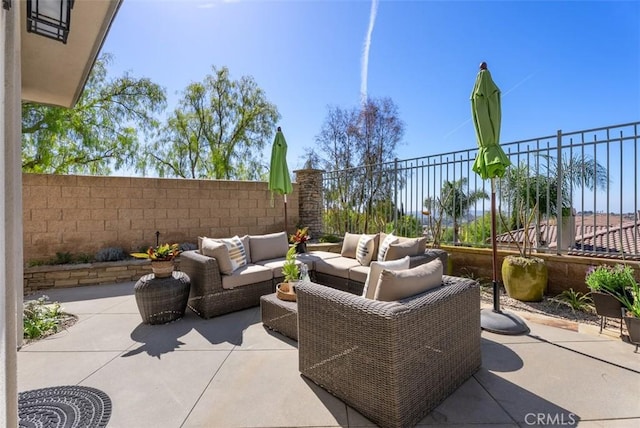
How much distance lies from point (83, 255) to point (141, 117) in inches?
250

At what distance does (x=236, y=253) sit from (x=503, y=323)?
3357 mm

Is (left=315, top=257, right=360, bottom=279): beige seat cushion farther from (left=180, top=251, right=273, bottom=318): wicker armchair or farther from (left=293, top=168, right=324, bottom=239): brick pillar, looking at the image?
(left=293, top=168, right=324, bottom=239): brick pillar

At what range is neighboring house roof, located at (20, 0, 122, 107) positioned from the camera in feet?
8.19

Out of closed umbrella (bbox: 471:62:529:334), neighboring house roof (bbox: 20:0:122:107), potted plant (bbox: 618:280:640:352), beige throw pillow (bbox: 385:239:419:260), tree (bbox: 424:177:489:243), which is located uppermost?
neighboring house roof (bbox: 20:0:122:107)

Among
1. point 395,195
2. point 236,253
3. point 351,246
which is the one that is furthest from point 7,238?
point 395,195

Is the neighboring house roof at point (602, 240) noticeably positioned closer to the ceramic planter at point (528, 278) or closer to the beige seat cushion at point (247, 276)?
the ceramic planter at point (528, 278)

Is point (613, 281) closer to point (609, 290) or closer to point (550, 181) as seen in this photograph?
point (609, 290)

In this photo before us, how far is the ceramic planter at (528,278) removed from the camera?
12.5 feet

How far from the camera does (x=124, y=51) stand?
28.7ft

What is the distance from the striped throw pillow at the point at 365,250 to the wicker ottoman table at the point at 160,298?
239 centimetres

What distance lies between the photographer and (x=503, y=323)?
10.1ft

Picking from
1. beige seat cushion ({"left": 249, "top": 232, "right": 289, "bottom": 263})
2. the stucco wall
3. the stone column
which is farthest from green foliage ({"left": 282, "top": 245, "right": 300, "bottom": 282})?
the stucco wall

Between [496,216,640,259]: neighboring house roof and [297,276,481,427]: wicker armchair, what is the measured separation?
2.66 meters

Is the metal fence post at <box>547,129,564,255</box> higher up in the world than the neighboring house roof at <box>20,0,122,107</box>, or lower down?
lower down
